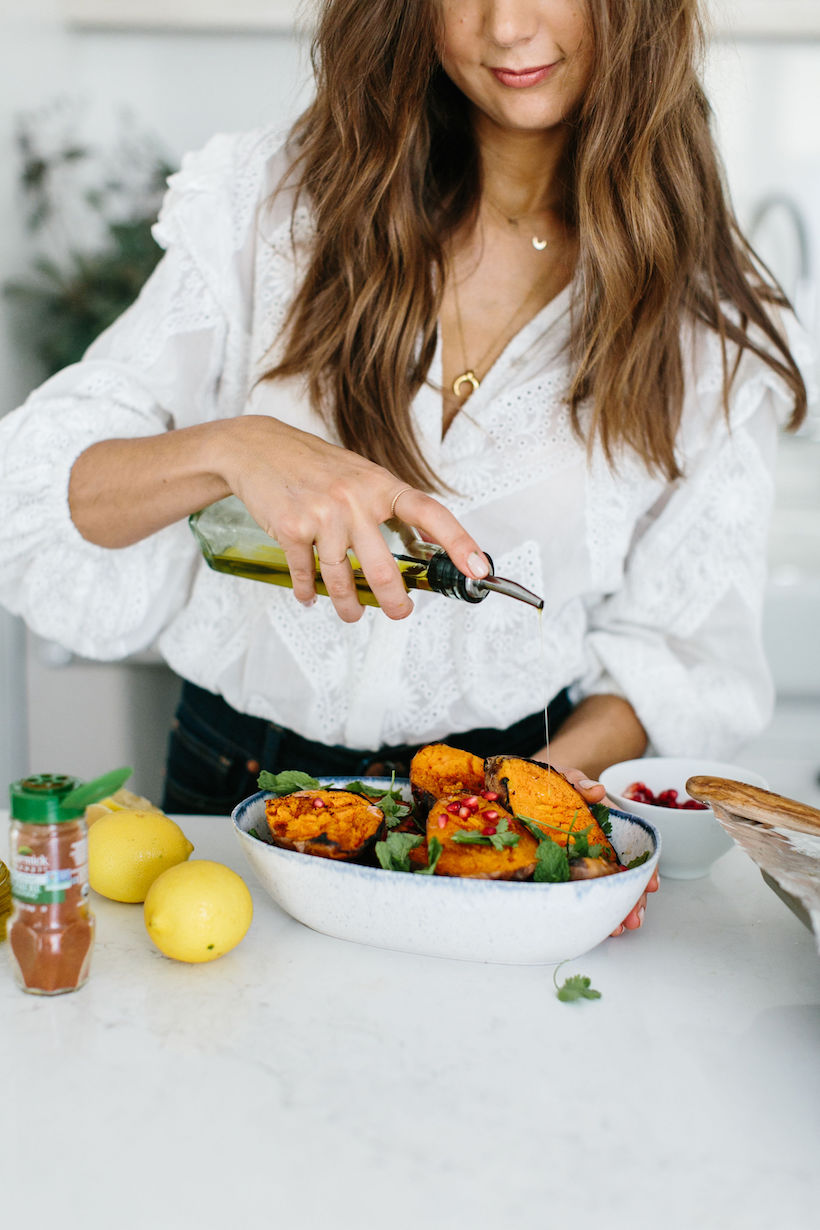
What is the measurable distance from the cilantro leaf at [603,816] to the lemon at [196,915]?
0.28 metres

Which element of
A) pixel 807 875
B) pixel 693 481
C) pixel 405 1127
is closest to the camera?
pixel 405 1127

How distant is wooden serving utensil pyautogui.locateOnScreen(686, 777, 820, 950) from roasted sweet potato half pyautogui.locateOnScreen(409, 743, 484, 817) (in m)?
0.19

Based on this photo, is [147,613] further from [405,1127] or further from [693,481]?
[405,1127]

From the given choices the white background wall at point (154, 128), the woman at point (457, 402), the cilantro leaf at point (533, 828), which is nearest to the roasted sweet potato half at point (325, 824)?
the cilantro leaf at point (533, 828)

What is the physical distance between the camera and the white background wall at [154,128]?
7.68ft

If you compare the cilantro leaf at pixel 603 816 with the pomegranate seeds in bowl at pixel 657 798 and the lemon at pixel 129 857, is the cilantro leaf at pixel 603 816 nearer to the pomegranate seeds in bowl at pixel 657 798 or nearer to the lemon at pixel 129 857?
the pomegranate seeds in bowl at pixel 657 798

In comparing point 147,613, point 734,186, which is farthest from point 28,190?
point 734,186

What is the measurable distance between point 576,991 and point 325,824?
22 cm

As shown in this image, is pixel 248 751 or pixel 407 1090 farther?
pixel 248 751

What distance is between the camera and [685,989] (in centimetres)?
86

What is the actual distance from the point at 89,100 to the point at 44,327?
59 centimetres

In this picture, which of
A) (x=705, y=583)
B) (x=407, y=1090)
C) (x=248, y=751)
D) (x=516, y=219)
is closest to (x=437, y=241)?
(x=516, y=219)

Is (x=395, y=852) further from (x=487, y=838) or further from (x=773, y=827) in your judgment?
(x=773, y=827)

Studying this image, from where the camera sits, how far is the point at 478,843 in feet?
2.75
